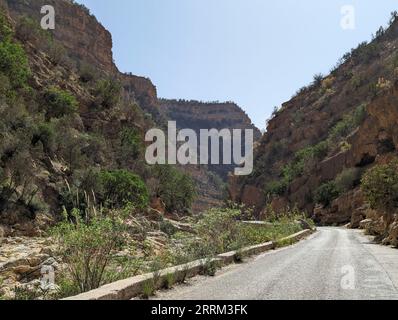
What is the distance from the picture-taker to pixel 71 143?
3925cm

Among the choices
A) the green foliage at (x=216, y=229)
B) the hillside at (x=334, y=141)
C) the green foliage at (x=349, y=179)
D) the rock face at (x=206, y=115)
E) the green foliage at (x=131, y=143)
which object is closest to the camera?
the green foliage at (x=216, y=229)

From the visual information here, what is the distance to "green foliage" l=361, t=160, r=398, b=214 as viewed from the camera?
23.5 meters

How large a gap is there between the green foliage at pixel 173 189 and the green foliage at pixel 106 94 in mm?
10723

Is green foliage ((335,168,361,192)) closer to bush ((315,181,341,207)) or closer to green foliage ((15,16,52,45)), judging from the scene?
bush ((315,181,341,207))

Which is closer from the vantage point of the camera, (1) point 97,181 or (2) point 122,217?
(2) point 122,217

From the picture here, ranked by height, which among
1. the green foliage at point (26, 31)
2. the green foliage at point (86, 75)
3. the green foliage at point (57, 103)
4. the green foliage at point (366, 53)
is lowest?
the green foliage at point (57, 103)

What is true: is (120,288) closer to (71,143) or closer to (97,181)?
(97,181)

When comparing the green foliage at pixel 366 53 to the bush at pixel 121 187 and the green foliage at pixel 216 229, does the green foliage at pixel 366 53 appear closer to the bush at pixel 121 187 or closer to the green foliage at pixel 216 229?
the bush at pixel 121 187

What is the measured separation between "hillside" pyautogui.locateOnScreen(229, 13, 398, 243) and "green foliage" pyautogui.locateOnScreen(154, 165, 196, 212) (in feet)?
50.2

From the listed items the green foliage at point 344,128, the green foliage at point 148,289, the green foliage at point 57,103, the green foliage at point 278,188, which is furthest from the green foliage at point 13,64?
the green foliage at point 344,128

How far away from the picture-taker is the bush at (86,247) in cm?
714

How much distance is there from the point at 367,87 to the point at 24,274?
71.8m

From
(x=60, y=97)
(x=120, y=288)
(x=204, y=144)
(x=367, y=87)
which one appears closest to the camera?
(x=120, y=288)
